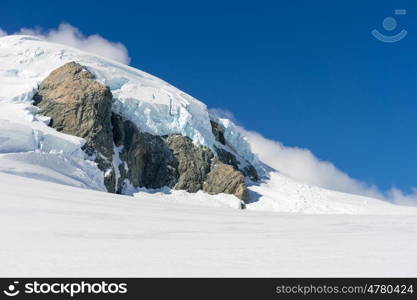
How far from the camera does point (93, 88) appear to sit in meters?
57.5

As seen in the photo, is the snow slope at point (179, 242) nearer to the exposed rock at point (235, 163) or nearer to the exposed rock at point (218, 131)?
the exposed rock at point (235, 163)

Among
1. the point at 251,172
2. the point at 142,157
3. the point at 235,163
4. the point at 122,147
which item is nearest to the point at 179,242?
the point at 122,147

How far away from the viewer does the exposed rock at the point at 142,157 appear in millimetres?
59531

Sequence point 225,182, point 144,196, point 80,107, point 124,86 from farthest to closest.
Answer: point 225,182, point 124,86, point 80,107, point 144,196

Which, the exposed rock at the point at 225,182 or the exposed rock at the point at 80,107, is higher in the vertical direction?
the exposed rock at the point at 80,107

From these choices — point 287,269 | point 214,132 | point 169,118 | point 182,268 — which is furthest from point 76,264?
point 214,132

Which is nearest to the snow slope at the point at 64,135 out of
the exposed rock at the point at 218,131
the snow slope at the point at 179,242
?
the exposed rock at the point at 218,131

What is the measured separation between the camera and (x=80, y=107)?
57188 millimetres

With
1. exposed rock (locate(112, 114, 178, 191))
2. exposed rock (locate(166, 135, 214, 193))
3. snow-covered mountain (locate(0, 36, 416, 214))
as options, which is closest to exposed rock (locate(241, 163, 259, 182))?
snow-covered mountain (locate(0, 36, 416, 214))

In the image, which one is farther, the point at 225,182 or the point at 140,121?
the point at 225,182

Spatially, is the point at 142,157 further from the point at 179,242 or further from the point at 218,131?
the point at 179,242

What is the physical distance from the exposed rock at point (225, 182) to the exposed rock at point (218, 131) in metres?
6.61

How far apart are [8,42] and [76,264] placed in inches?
2781

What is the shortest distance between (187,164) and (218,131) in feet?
32.5
